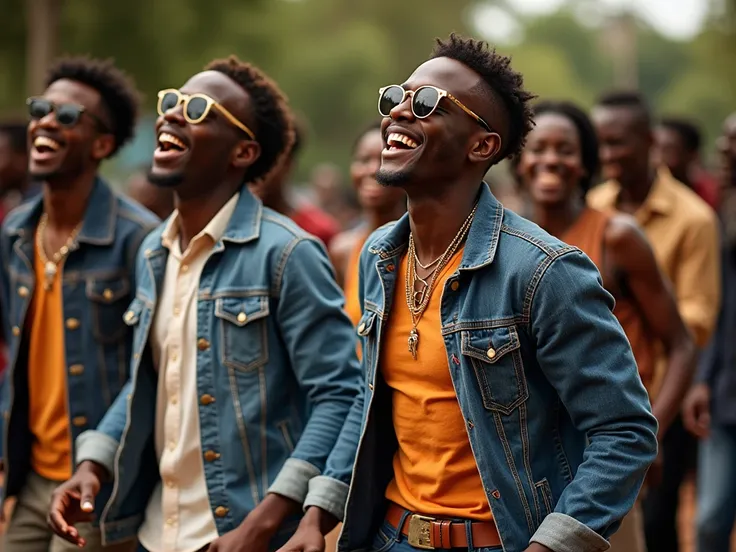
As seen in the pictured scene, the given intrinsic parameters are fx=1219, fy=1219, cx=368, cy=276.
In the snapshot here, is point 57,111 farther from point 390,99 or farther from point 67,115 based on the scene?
point 390,99

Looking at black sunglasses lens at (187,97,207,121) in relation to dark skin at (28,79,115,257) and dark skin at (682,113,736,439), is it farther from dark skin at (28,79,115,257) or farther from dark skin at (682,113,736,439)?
dark skin at (682,113,736,439)

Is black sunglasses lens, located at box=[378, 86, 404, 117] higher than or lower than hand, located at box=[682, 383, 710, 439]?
higher

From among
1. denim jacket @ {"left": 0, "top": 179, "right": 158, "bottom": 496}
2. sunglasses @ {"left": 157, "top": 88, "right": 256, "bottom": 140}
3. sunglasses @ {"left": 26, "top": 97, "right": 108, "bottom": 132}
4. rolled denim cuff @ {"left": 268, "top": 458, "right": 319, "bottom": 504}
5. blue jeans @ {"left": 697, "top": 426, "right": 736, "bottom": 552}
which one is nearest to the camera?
rolled denim cuff @ {"left": 268, "top": 458, "right": 319, "bottom": 504}

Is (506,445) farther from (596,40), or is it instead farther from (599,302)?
(596,40)

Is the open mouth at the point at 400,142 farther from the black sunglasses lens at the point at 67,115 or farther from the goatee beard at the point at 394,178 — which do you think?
the black sunglasses lens at the point at 67,115

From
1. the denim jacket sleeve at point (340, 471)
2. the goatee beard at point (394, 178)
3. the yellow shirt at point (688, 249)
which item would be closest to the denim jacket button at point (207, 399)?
the denim jacket sleeve at point (340, 471)

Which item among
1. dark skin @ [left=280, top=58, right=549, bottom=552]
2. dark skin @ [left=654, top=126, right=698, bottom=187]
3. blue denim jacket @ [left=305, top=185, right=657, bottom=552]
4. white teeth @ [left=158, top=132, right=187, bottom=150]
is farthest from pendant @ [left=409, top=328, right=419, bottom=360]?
dark skin @ [left=654, top=126, right=698, bottom=187]

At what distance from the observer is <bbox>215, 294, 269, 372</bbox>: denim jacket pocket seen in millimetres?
4332

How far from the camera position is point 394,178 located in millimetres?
3613

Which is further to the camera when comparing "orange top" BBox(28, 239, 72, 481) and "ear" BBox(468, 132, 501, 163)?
"orange top" BBox(28, 239, 72, 481)

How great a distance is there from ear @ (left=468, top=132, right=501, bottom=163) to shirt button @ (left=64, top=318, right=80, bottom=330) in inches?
86.5

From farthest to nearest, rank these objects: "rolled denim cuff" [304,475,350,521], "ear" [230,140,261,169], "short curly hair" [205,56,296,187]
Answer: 1. "short curly hair" [205,56,296,187]
2. "ear" [230,140,261,169]
3. "rolled denim cuff" [304,475,350,521]

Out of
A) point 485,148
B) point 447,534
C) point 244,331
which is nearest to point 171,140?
point 244,331

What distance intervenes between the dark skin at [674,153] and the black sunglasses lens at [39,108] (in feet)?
17.8
